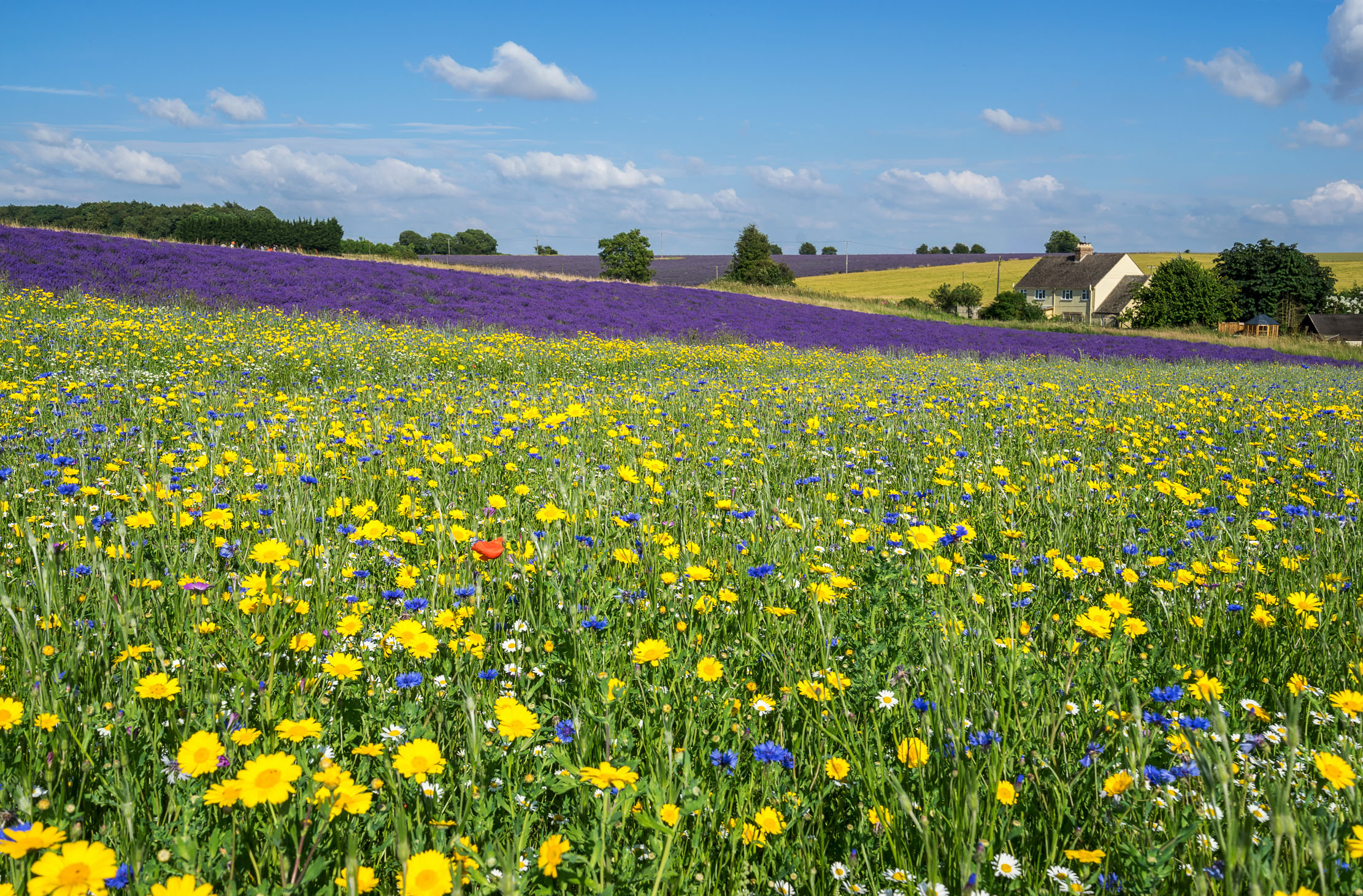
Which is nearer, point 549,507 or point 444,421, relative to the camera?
point 549,507

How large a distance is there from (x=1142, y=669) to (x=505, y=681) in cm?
186

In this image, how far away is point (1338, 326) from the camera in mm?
54000

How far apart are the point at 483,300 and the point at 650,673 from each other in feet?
59.5

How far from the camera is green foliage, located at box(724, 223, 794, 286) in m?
57.6

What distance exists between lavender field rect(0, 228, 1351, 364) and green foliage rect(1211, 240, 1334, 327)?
148 ft

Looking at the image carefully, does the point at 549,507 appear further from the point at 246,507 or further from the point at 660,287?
the point at 660,287

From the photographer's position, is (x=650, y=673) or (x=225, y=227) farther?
(x=225, y=227)

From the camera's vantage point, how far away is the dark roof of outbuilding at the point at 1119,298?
6281 cm

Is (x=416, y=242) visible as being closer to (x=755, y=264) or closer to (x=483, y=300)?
(x=755, y=264)

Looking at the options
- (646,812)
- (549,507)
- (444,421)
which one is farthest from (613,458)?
(646,812)

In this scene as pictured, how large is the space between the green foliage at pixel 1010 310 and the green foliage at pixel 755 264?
15.6m

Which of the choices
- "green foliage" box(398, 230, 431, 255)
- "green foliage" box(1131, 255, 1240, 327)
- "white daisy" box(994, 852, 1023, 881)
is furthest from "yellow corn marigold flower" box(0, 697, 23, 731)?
"green foliage" box(398, 230, 431, 255)

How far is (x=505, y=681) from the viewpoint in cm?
193

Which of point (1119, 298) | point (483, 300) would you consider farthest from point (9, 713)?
point (1119, 298)
